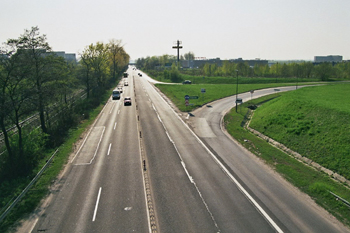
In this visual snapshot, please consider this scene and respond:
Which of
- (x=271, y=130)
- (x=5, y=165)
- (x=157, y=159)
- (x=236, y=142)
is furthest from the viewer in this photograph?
(x=271, y=130)

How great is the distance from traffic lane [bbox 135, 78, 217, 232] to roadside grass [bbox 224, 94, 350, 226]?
25.2 feet

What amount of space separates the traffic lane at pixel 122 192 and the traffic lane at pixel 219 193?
13.8ft

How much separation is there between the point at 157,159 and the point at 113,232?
9985 millimetres

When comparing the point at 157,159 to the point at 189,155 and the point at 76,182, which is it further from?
the point at 76,182

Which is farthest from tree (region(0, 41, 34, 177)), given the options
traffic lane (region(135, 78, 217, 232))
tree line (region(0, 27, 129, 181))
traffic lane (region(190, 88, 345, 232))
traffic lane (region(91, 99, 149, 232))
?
traffic lane (region(190, 88, 345, 232))

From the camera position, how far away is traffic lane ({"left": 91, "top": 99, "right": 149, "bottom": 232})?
43.0 ft

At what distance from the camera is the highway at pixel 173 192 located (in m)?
13.2

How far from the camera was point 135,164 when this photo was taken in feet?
68.8

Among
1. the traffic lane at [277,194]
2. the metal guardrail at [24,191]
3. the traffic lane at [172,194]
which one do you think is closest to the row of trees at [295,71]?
the traffic lane at [277,194]

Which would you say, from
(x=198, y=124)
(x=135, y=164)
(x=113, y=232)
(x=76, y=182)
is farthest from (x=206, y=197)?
(x=198, y=124)

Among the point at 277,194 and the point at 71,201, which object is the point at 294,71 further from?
the point at 71,201

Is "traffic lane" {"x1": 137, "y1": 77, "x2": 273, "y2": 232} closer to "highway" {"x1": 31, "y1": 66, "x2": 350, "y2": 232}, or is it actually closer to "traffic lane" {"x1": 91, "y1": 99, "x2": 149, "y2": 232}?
"highway" {"x1": 31, "y1": 66, "x2": 350, "y2": 232}

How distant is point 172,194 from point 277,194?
7.16 m

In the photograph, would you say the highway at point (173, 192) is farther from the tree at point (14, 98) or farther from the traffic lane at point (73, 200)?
the tree at point (14, 98)
